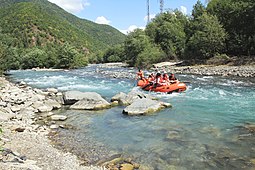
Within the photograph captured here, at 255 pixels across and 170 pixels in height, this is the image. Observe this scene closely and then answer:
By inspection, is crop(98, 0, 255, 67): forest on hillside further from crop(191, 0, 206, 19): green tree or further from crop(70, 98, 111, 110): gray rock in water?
crop(70, 98, 111, 110): gray rock in water

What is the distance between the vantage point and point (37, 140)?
9.62 m

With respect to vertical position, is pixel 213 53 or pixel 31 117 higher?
pixel 213 53

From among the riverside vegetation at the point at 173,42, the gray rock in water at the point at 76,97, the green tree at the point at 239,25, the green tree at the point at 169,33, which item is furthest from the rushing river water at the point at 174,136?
the green tree at the point at 169,33

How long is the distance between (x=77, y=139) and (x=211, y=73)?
2597cm

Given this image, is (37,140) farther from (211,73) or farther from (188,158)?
(211,73)

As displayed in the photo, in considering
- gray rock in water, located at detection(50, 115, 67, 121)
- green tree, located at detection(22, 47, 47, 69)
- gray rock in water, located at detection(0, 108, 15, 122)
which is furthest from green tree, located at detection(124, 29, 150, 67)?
gray rock in water, located at detection(0, 108, 15, 122)

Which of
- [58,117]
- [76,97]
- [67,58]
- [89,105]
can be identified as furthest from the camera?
[67,58]

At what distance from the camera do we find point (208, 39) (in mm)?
42094

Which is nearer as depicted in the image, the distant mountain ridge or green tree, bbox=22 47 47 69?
green tree, bbox=22 47 47 69

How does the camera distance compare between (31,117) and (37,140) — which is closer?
(37,140)

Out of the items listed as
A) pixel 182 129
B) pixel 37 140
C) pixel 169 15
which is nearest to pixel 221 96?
pixel 182 129

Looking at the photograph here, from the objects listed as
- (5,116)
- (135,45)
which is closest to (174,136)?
(5,116)

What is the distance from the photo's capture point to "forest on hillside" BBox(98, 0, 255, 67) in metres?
40.7

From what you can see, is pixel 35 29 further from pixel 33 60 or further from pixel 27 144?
pixel 27 144
